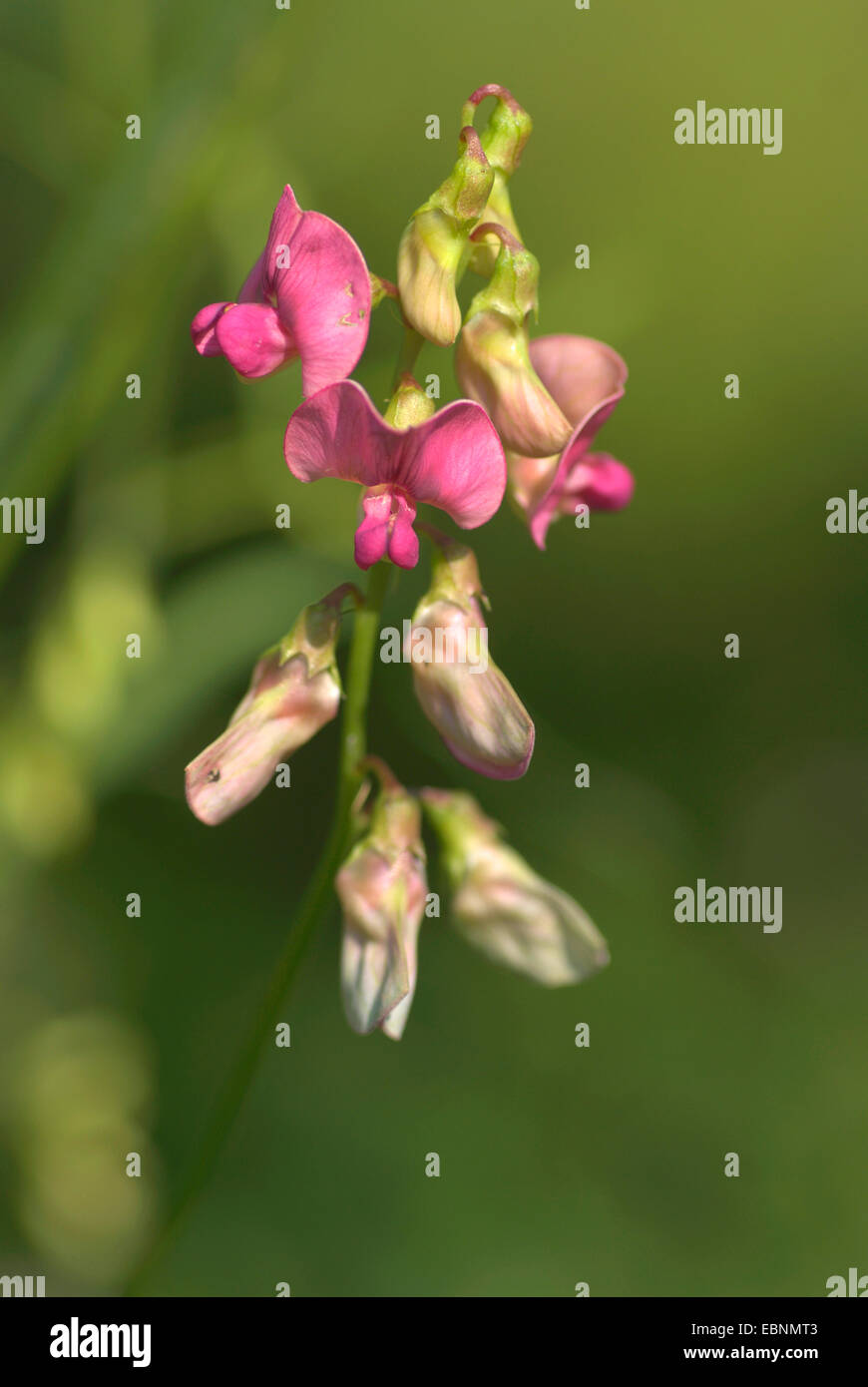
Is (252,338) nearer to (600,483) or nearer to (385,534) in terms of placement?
(385,534)

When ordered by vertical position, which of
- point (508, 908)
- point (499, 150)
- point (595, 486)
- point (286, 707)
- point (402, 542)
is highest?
point (499, 150)

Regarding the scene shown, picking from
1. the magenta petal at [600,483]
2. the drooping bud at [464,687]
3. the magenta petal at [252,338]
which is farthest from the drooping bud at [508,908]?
the magenta petal at [252,338]

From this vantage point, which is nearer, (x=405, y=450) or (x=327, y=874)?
(x=405, y=450)

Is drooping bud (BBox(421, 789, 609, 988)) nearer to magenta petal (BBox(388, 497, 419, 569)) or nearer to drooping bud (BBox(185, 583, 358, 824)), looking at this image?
drooping bud (BBox(185, 583, 358, 824))

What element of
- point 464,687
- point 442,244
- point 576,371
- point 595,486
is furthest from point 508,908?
point 442,244

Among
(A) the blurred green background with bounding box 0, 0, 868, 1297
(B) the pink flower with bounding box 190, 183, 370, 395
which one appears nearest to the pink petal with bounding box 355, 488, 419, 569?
(B) the pink flower with bounding box 190, 183, 370, 395

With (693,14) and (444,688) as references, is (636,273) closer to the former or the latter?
(693,14)

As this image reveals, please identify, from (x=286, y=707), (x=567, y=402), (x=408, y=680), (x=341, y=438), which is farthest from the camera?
(x=408, y=680)

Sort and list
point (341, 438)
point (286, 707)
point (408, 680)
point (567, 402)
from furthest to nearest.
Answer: point (408, 680)
point (567, 402)
point (286, 707)
point (341, 438)
